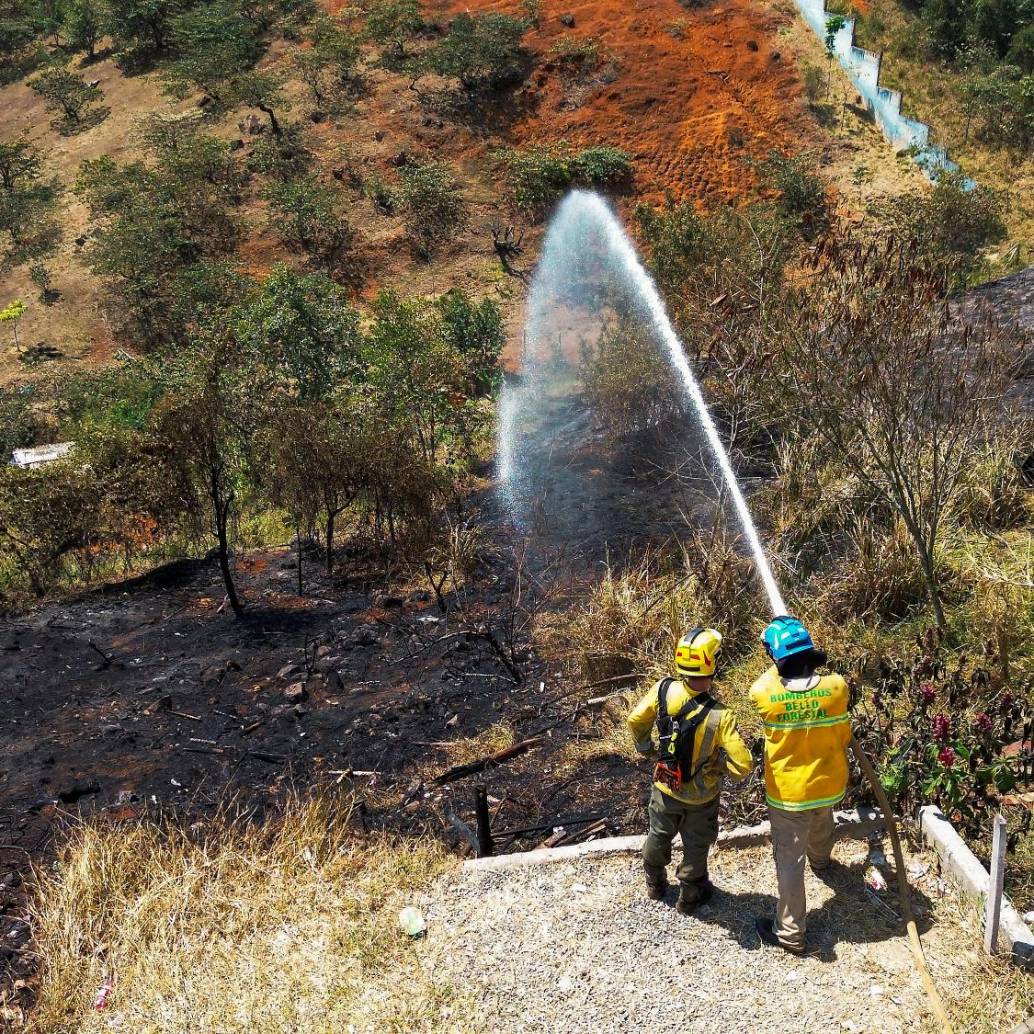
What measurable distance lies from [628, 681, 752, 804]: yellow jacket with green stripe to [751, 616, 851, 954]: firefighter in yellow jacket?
0.17 metres

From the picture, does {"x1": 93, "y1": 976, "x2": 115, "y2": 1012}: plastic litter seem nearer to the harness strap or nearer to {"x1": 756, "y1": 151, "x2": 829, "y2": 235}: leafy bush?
the harness strap

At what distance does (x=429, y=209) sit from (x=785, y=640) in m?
24.5

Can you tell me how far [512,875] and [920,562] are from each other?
4.26 metres

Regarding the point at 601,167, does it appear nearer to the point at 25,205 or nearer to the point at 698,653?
the point at 25,205

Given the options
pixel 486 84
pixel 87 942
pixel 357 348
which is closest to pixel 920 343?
pixel 87 942

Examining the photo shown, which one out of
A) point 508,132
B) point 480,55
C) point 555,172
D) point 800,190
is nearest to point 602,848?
point 800,190

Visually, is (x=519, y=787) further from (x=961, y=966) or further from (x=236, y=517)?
(x=236, y=517)

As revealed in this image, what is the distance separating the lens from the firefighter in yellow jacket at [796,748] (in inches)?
153

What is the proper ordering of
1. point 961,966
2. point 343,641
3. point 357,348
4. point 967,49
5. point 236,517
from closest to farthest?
point 961,966 → point 343,641 → point 236,517 → point 357,348 → point 967,49

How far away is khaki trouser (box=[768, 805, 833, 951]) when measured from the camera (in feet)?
13.1

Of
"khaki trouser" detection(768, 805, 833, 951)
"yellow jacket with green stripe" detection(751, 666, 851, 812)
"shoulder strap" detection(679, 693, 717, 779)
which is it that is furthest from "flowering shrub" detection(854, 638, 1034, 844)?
"shoulder strap" detection(679, 693, 717, 779)

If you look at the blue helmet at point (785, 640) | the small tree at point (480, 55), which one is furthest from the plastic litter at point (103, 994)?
the small tree at point (480, 55)

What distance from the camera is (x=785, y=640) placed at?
12.7ft

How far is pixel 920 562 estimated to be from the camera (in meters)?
7.12
